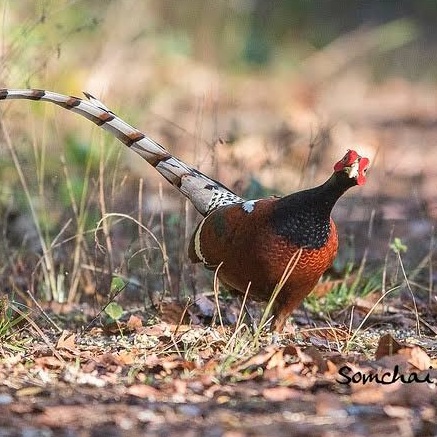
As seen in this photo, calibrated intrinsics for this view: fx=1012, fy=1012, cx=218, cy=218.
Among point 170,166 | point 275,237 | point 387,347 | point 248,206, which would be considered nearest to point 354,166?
point 275,237

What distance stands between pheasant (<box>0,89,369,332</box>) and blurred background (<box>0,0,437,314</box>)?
335 millimetres

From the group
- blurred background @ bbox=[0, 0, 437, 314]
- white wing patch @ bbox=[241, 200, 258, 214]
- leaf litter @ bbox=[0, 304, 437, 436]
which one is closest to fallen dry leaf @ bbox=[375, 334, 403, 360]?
leaf litter @ bbox=[0, 304, 437, 436]

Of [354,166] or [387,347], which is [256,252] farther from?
[387,347]

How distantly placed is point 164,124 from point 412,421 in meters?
7.09

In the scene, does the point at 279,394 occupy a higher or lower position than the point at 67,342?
higher

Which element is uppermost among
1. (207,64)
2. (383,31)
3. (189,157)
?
(383,31)

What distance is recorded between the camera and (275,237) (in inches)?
166

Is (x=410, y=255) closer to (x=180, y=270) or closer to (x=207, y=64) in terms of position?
(x=180, y=270)

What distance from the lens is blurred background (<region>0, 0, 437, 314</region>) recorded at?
5.35 metres

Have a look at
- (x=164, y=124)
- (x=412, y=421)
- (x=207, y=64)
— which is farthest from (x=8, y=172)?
(x=207, y=64)

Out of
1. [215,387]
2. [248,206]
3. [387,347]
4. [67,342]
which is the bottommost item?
[67,342]

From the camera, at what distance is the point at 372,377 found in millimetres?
3443

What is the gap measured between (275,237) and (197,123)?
3.94 ft

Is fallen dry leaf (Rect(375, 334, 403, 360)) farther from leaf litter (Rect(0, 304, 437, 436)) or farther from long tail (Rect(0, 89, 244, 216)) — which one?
long tail (Rect(0, 89, 244, 216))
